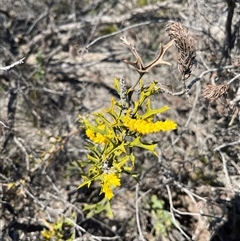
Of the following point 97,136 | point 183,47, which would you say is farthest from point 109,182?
point 183,47

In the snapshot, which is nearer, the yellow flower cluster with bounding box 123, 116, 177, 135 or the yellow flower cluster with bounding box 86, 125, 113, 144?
the yellow flower cluster with bounding box 123, 116, 177, 135

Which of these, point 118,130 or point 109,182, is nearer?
point 109,182

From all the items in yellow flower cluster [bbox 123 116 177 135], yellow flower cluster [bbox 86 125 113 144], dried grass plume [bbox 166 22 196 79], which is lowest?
yellow flower cluster [bbox 86 125 113 144]

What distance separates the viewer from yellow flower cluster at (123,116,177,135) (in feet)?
5.91

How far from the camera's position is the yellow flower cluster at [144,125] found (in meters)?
1.80

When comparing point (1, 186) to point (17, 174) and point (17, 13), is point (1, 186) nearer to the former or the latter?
point (17, 174)

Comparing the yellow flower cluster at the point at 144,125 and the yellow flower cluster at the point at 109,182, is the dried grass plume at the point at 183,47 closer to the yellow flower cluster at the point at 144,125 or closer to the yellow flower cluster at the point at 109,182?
the yellow flower cluster at the point at 144,125

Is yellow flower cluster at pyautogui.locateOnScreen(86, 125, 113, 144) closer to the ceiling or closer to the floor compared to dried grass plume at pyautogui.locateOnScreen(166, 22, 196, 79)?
closer to the floor

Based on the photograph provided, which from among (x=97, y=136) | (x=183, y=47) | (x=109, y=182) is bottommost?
(x=109, y=182)

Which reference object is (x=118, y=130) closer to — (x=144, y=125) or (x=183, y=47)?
(x=144, y=125)

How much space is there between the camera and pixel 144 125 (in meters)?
1.87

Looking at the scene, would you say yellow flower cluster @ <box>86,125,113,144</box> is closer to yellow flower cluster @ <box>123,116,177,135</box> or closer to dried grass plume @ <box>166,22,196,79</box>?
yellow flower cluster @ <box>123,116,177,135</box>

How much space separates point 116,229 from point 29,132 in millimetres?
1005

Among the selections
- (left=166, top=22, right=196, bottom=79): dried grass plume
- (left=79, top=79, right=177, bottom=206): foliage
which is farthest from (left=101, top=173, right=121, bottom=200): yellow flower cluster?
(left=166, top=22, right=196, bottom=79): dried grass plume
